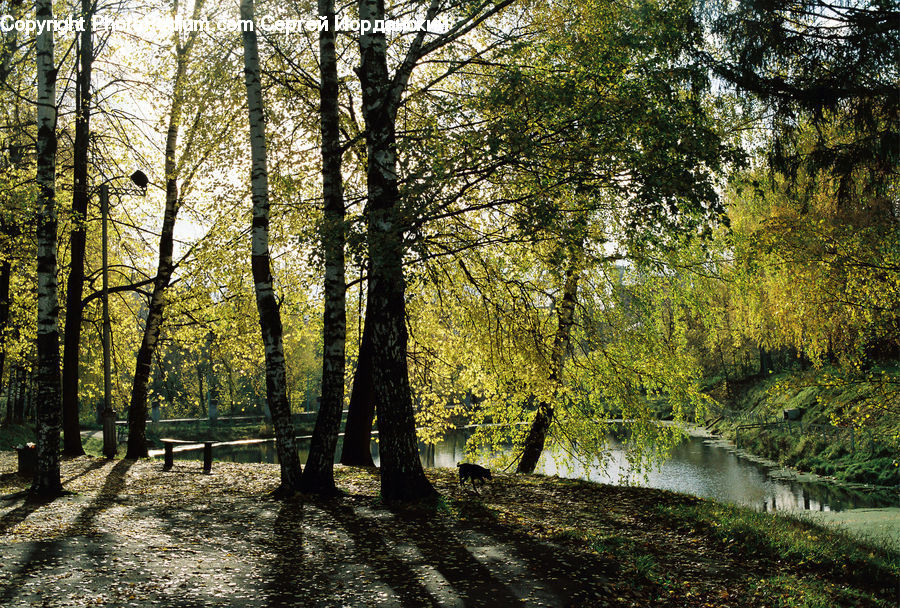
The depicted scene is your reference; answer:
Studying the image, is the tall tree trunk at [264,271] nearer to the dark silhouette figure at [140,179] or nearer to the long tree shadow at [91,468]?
the long tree shadow at [91,468]

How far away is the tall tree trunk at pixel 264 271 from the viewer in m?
9.31

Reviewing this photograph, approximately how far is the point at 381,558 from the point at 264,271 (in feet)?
15.1

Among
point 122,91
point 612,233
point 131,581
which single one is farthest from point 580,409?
point 122,91

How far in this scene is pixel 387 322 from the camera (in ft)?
28.3

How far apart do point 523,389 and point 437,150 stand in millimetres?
6272

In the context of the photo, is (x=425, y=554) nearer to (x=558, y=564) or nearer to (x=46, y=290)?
(x=558, y=564)

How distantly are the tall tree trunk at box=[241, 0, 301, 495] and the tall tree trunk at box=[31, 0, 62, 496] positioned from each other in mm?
2710

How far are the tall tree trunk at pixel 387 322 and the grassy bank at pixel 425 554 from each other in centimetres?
51

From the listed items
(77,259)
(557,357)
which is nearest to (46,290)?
(77,259)

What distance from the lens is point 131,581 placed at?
18.1 ft

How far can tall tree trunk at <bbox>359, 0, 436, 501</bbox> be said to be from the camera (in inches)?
340

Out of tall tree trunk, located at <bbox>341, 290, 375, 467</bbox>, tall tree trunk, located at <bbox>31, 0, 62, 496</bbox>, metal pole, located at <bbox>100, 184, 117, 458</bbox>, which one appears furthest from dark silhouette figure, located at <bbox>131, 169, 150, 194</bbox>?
tall tree trunk, located at <bbox>341, 290, 375, 467</bbox>

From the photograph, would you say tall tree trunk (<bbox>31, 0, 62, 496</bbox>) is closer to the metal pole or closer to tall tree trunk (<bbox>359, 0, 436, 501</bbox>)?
tall tree trunk (<bbox>359, 0, 436, 501</bbox>)

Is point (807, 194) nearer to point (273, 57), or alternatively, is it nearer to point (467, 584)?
point (467, 584)
